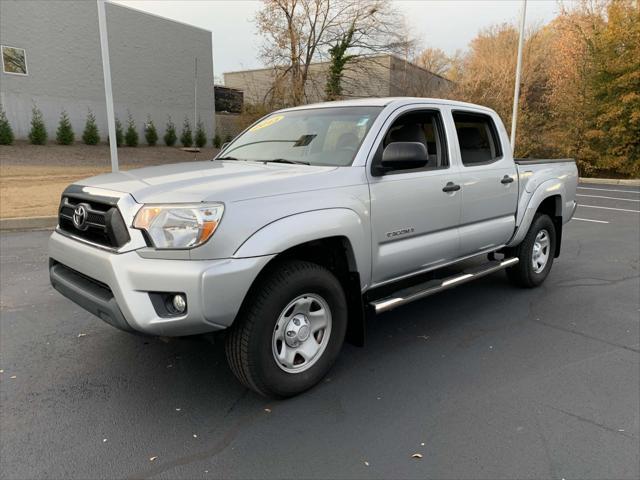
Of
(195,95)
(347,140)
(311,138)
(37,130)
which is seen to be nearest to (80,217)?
(311,138)

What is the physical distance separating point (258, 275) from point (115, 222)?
86 cm

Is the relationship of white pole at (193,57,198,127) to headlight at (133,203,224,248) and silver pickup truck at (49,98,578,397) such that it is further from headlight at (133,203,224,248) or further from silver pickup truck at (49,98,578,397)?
headlight at (133,203,224,248)

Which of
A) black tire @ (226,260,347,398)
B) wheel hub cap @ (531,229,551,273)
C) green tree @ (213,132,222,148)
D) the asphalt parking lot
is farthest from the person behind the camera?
green tree @ (213,132,222,148)

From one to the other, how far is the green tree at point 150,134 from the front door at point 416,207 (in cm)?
2429

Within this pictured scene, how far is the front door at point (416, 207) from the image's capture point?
3.50 m

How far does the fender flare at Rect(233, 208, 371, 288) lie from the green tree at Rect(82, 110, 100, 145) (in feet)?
77.4

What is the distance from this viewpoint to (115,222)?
2752 millimetres

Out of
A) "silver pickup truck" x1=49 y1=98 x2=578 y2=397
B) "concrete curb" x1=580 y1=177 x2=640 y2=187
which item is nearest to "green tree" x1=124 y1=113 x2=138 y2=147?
"concrete curb" x1=580 y1=177 x2=640 y2=187

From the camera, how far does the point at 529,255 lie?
208 inches

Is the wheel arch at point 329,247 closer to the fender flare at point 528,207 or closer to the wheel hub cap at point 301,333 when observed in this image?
the wheel hub cap at point 301,333

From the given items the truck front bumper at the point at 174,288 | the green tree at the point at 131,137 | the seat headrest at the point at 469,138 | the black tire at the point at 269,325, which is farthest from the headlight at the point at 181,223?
the green tree at the point at 131,137

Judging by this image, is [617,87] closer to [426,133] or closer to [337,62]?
[337,62]

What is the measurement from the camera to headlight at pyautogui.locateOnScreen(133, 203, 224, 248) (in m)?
2.61

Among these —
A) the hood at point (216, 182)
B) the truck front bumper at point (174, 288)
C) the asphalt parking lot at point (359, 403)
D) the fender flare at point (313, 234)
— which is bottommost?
the asphalt parking lot at point (359, 403)
